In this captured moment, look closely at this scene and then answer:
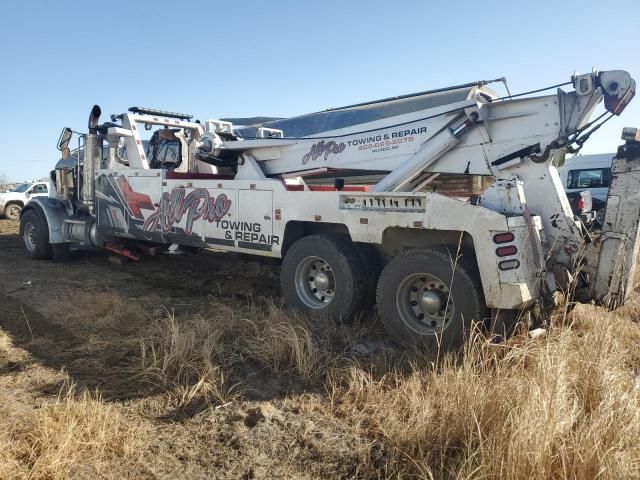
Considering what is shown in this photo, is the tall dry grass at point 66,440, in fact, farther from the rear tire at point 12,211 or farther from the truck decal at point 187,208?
the rear tire at point 12,211

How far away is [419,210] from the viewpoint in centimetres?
463

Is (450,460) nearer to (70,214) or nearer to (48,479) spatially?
(48,479)

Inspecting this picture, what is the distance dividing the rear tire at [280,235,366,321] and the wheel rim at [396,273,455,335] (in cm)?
59

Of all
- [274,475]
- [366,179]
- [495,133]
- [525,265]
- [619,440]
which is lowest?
[274,475]

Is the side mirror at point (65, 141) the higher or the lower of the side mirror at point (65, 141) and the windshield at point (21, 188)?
the higher

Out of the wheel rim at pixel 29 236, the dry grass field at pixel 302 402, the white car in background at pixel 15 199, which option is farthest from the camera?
the white car in background at pixel 15 199

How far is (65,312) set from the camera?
5.75 m

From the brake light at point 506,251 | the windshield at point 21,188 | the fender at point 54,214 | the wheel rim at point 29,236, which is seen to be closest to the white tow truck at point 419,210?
the brake light at point 506,251

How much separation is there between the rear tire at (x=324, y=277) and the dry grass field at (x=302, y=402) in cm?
26

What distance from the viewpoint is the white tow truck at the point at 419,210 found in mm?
4230

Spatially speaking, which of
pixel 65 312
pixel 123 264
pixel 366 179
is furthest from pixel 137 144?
pixel 366 179

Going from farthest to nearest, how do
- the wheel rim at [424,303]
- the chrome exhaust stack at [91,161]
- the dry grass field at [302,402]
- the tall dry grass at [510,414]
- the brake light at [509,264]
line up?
the chrome exhaust stack at [91,161]
the wheel rim at [424,303]
the brake light at [509,264]
the dry grass field at [302,402]
the tall dry grass at [510,414]

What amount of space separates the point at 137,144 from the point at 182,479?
6.55 metres

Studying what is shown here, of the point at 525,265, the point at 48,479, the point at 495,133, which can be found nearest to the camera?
the point at 48,479
